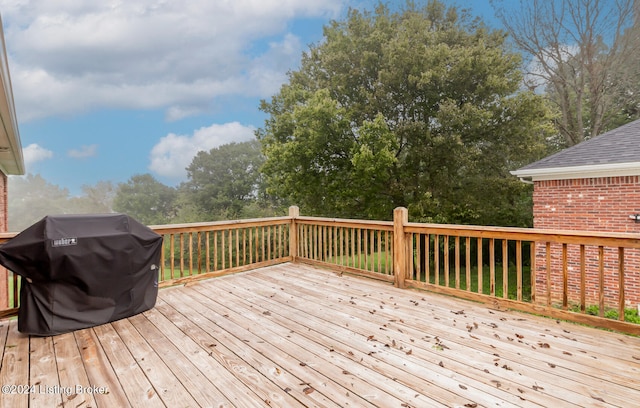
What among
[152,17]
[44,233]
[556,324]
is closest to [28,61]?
[152,17]

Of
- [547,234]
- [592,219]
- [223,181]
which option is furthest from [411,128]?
[223,181]

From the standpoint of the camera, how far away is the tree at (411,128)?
9344 millimetres

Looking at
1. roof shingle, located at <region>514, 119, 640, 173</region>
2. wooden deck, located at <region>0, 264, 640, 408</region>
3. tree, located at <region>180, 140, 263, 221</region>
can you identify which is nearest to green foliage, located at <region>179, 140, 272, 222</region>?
tree, located at <region>180, 140, 263, 221</region>

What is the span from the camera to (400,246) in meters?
4.18

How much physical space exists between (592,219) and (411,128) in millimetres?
5029

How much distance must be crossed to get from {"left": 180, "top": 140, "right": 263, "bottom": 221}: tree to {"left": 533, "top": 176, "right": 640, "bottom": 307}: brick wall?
61.2 feet

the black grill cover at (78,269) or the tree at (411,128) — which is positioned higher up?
the tree at (411,128)

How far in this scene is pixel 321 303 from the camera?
3.63m

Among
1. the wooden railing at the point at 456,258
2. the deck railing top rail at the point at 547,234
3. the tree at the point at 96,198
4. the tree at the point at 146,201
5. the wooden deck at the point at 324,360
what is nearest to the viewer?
the wooden deck at the point at 324,360

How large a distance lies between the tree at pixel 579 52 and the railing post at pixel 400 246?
11346 mm

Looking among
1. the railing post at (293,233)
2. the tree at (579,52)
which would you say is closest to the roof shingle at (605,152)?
the railing post at (293,233)

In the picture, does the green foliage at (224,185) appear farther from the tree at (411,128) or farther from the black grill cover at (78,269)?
the black grill cover at (78,269)

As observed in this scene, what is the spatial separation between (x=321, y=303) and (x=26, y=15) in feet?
87.3

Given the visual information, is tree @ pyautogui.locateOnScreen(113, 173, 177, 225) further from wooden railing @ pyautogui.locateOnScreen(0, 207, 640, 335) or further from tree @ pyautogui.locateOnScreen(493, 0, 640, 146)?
tree @ pyautogui.locateOnScreen(493, 0, 640, 146)
